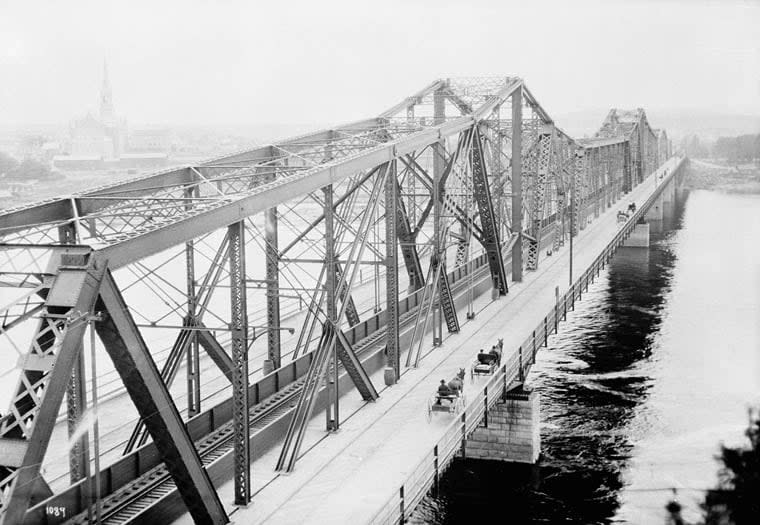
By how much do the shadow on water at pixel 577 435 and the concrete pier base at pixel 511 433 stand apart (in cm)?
45

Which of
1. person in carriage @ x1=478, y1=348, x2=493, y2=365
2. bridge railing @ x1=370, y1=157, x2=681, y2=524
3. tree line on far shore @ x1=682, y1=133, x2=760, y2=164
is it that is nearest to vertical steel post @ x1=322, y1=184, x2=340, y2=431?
bridge railing @ x1=370, y1=157, x2=681, y2=524

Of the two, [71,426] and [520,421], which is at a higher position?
[71,426]

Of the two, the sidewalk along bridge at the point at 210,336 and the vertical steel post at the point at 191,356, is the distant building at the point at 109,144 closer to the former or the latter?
the sidewalk along bridge at the point at 210,336

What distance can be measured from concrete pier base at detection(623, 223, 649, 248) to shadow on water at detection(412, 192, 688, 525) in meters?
32.0

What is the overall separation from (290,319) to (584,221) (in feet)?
168

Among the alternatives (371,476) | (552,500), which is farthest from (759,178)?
(371,476)

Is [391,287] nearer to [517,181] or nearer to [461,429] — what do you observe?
[461,429]

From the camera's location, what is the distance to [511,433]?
1508 inches

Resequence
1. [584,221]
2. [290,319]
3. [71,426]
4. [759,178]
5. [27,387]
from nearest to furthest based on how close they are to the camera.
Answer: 1. [27,387]
2. [71,426]
3. [290,319]
4. [759,178]
5. [584,221]

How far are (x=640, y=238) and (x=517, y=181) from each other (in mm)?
48536

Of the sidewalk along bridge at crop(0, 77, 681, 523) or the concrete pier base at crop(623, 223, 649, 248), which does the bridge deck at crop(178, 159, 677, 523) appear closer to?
the sidewalk along bridge at crop(0, 77, 681, 523)

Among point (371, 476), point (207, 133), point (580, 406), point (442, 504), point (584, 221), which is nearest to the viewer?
point (371, 476)

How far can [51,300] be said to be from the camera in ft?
55.3

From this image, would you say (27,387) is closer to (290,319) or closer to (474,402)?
(474,402)
